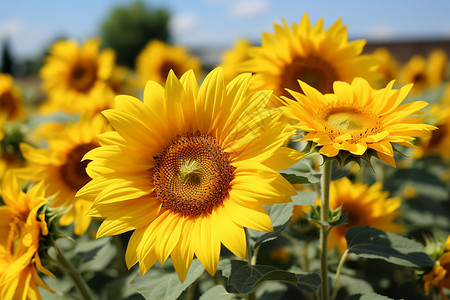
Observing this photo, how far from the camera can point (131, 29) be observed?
43.0m

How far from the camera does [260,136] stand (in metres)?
1.15

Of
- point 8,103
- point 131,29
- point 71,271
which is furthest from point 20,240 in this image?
point 131,29

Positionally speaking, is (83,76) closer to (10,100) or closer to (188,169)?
(10,100)

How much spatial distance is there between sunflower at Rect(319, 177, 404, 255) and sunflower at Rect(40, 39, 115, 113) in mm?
2358

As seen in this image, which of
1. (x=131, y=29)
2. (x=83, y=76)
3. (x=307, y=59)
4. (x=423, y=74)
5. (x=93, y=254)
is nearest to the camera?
(x=93, y=254)

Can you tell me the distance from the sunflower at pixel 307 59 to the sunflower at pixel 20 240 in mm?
1077

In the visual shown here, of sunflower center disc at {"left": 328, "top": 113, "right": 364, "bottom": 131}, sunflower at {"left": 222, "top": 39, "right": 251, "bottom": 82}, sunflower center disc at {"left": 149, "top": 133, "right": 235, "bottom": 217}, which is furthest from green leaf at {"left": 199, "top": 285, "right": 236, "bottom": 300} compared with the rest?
sunflower at {"left": 222, "top": 39, "right": 251, "bottom": 82}

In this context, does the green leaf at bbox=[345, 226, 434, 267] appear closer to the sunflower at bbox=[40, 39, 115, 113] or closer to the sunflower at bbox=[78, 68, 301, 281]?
the sunflower at bbox=[78, 68, 301, 281]

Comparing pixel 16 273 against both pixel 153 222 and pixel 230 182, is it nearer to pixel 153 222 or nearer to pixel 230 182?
pixel 153 222

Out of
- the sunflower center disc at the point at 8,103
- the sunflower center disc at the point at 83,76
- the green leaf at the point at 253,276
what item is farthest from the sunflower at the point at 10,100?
the green leaf at the point at 253,276

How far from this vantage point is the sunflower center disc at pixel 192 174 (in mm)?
1272

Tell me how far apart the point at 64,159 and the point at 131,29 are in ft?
143

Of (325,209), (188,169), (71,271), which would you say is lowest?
(71,271)

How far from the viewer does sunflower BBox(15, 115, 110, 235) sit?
7.02 ft
